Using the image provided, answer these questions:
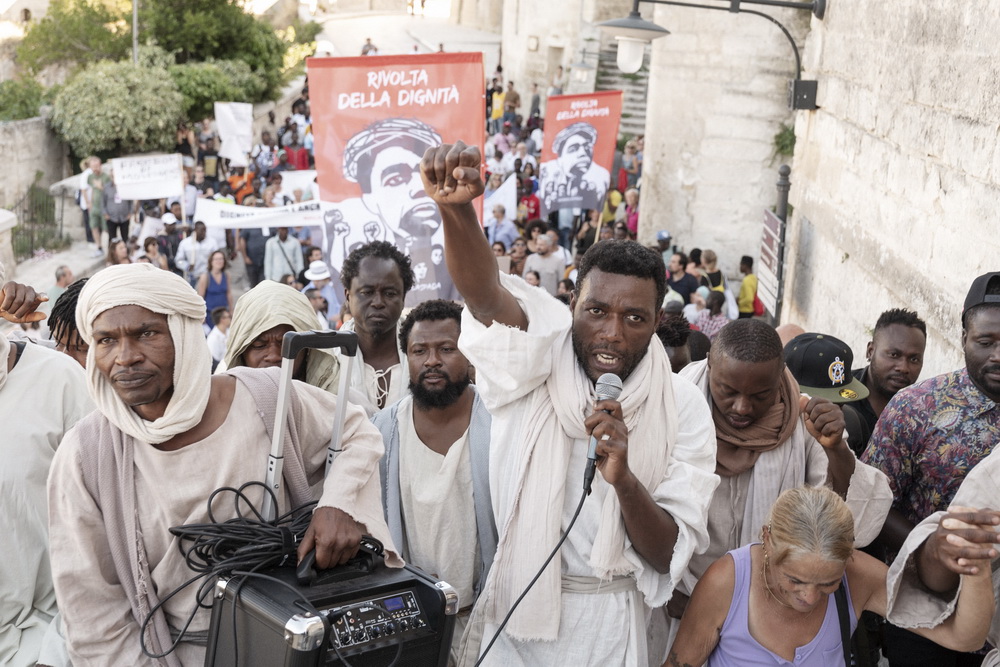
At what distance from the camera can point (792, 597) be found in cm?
290

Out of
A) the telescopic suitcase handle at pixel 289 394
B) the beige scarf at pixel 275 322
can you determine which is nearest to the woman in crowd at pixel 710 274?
the beige scarf at pixel 275 322

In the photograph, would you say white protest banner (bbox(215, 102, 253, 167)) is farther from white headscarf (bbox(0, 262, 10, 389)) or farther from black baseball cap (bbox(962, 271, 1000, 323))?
black baseball cap (bbox(962, 271, 1000, 323))

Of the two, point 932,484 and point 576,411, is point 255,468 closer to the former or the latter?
point 576,411

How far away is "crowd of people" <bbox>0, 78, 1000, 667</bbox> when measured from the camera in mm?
2711

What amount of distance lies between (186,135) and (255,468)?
19.6 metres

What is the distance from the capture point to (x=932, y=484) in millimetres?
3506

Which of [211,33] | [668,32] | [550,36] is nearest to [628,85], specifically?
[550,36]

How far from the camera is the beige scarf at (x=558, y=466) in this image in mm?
2887

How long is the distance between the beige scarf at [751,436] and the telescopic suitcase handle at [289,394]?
1.22 m

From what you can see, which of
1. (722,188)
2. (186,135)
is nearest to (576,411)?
(722,188)

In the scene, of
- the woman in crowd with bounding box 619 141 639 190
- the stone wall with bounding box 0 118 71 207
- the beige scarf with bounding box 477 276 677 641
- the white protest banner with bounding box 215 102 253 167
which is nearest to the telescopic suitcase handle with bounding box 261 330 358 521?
the beige scarf with bounding box 477 276 677 641

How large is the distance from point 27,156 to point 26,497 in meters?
17.0

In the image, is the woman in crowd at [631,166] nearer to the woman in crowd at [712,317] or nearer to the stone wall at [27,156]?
the woman in crowd at [712,317]

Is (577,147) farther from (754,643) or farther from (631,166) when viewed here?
(754,643)
